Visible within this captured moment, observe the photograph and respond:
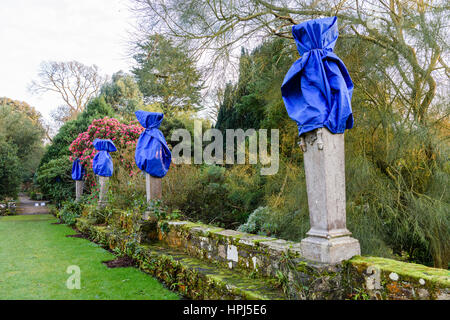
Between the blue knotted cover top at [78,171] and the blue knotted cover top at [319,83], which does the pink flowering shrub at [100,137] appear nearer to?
the blue knotted cover top at [78,171]

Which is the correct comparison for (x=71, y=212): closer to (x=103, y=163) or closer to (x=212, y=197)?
(x=103, y=163)

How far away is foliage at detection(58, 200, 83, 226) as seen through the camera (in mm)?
10219

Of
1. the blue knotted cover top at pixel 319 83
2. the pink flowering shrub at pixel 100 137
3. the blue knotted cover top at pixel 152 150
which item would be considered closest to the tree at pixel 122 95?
the pink flowering shrub at pixel 100 137

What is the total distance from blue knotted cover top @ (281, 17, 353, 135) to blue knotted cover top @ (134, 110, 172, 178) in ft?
11.2

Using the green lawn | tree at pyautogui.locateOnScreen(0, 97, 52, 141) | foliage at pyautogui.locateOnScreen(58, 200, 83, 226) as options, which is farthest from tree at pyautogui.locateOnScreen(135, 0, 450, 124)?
tree at pyautogui.locateOnScreen(0, 97, 52, 141)

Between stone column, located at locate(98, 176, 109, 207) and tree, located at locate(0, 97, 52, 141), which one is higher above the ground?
tree, located at locate(0, 97, 52, 141)

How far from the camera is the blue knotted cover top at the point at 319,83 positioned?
2.73m

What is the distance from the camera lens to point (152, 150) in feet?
19.0

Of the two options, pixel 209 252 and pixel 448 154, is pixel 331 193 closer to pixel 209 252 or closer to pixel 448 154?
pixel 209 252

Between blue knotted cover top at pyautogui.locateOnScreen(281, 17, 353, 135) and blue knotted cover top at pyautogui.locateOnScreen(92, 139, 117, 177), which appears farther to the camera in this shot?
blue knotted cover top at pyautogui.locateOnScreen(92, 139, 117, 177)

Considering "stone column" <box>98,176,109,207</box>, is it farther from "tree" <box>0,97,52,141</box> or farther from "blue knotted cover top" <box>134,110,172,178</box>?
"tree" <box>0,97,52,141</box>

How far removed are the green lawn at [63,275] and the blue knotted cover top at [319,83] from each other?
2522 mm
